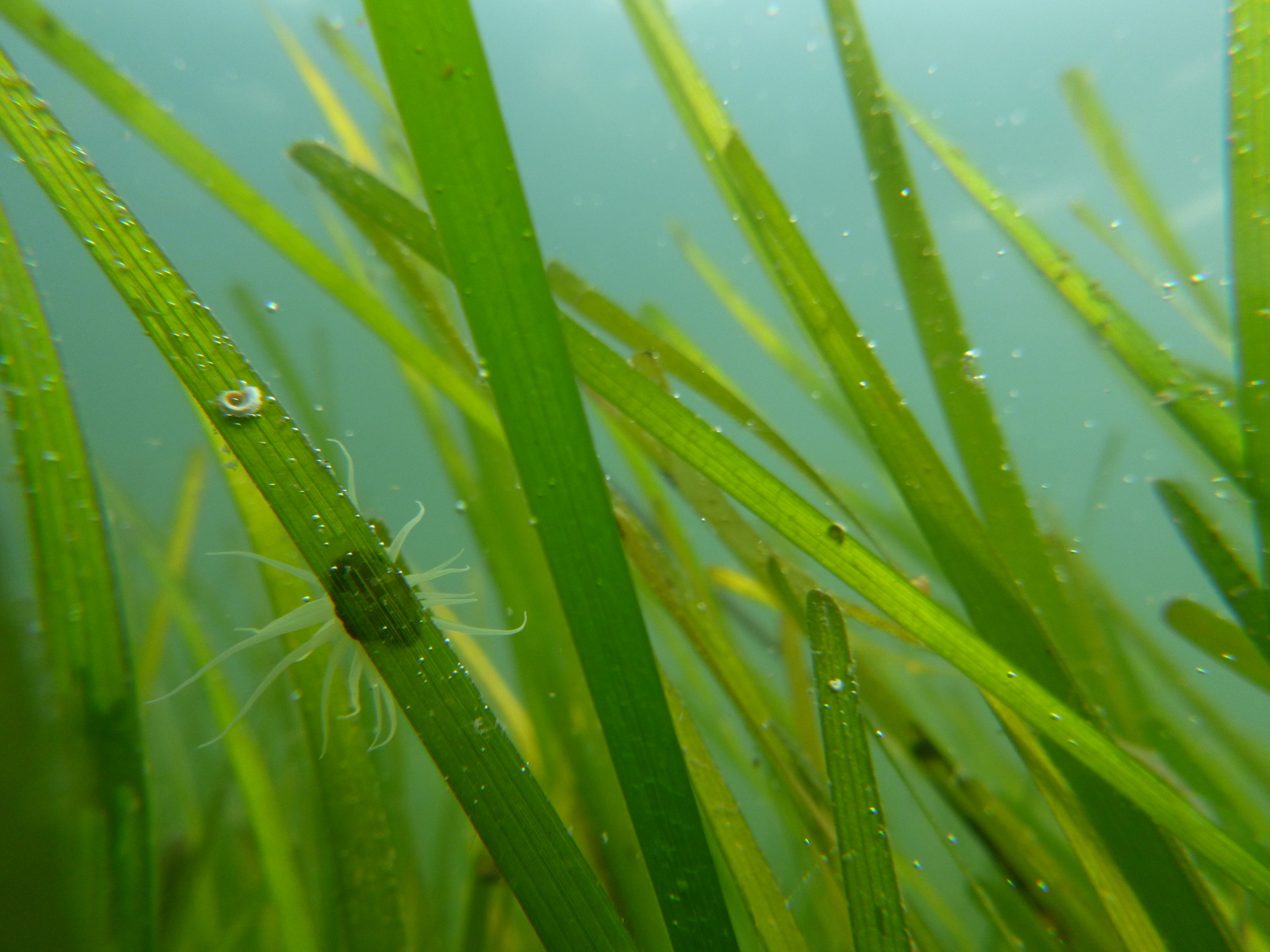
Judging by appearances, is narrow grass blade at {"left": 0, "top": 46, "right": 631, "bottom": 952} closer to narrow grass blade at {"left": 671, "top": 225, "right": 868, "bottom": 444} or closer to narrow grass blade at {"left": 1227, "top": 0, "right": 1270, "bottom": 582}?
narrow grass blade at {"left": 1227, "top": 0, "right": 1270, "bottom": 582}

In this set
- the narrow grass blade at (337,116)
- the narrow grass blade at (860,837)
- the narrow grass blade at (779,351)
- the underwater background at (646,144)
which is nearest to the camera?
the narrow grass blade at (860,837)

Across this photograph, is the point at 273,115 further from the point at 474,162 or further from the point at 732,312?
the point at 474,162

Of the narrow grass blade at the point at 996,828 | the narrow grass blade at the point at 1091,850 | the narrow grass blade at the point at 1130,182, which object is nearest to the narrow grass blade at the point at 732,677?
the narrow grass blade at the point at 996,828

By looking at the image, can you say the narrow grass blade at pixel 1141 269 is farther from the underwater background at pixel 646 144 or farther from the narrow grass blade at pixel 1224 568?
the underwater background at pixel 646 144

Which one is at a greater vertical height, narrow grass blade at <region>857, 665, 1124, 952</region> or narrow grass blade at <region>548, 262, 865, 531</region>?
narrow grass blade at <region>548, 262, 865, 531</region>

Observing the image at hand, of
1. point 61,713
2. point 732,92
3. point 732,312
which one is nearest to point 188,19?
point 732,92

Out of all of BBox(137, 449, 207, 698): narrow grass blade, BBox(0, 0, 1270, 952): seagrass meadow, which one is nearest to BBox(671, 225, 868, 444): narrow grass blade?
BBox(0, 0, 1270, 952): seagrass meadow

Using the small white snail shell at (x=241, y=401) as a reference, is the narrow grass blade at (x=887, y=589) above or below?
below
